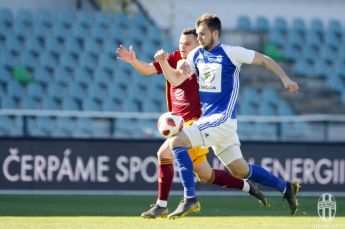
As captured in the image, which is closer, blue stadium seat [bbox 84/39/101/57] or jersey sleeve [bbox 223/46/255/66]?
jersey sleeve [bbox 223/46/255/66]

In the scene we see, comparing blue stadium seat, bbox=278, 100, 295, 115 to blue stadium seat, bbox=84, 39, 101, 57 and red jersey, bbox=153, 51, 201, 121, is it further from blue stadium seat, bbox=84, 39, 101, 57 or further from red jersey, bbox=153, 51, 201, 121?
red jersey, bbox=153, 51, 201, 121

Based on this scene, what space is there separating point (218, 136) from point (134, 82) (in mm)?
11447

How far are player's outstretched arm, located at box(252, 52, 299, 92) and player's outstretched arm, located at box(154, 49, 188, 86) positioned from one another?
76 centimetres

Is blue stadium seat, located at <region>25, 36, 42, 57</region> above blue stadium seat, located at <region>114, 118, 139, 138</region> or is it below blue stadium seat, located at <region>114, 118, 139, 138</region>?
above

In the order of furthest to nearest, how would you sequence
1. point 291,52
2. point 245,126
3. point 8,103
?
point 291,52 < point 8,103 < point 245,126

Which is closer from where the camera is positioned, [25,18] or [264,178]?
[264,178]

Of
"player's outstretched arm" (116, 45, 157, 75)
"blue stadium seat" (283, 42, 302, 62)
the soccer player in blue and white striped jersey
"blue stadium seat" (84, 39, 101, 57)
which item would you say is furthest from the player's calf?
"blue stadium seat" (283, 42, 302, 62)

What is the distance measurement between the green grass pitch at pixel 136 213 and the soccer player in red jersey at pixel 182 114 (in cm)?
34

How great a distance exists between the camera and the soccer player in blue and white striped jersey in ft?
32.9

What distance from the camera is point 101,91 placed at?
21094 mm

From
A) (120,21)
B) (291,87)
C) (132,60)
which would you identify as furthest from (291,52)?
(291,87)

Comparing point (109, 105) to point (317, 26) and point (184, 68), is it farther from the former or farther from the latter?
point (184, 68)

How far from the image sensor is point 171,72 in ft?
33.9

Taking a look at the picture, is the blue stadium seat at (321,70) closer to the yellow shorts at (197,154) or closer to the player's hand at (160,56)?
the yellow shorts at (197,154)
